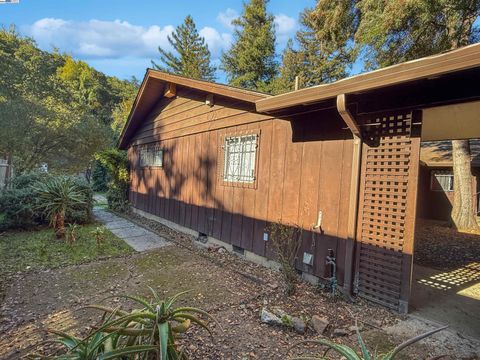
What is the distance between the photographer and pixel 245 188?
16.8 feet

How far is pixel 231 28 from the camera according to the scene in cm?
2308

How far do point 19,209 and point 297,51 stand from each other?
18734mm

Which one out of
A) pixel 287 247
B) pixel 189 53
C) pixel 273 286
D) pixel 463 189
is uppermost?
pixel 189 53

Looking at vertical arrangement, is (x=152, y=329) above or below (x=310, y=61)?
below

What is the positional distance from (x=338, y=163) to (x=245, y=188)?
1.90 metres

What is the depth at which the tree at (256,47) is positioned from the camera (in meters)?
21.8

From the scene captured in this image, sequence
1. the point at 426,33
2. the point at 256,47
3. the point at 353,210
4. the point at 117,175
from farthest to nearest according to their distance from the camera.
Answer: the point at 256,47 < the point at 117,175 < the point at 426,33 < the point at 353,210

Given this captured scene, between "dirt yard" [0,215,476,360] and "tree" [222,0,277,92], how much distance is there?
19281mm

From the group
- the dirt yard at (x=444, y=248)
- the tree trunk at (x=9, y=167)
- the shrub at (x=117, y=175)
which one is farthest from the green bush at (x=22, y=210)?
the dirt yard at (x=444, y=248)

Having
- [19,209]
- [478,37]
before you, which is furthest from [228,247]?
[478,37]

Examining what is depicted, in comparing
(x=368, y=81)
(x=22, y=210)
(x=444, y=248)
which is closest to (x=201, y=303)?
(x=368, y=81)

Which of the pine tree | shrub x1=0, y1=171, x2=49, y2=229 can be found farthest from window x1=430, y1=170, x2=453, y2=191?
shrub x1=0, y1=171, x2=49, y2=229

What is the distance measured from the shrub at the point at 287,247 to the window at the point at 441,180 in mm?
9850

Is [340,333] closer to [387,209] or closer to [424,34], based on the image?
[387,209]
